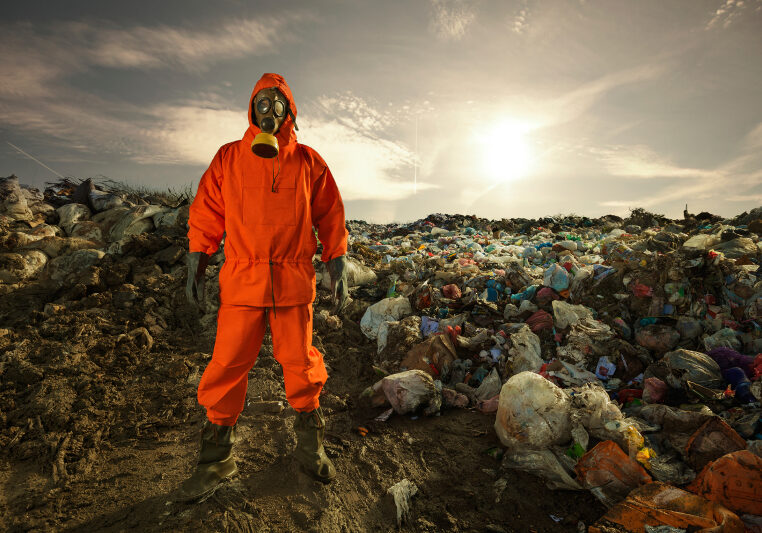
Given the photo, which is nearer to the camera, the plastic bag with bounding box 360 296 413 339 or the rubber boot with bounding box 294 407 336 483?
the rubber boot with bounding box 294 407 336 483

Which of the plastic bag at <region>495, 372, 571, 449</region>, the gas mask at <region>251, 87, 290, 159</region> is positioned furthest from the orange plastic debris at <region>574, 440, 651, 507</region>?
the gas mask at <region>251, 87, 290, 159</region>

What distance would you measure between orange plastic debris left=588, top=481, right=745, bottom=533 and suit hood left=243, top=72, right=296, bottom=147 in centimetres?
248

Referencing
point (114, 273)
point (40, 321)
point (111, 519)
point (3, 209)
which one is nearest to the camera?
point (111, 519)

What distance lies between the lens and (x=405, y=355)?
3.58 m

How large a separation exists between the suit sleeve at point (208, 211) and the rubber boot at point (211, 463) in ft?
3.22

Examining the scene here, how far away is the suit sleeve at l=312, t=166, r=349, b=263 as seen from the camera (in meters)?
2.04

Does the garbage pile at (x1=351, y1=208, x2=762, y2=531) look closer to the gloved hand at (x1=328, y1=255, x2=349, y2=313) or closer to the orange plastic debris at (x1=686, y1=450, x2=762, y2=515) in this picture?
the orange plastic debris at (x1=686, y1=450, x2=762, y2=515)

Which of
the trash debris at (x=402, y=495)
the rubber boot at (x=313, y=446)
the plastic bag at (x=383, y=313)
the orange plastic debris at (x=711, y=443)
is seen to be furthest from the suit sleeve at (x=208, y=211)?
the orange plastic debris at (x=711, y=443)

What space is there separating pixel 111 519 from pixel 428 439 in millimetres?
1798

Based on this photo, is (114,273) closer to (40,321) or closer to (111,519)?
(40,321)

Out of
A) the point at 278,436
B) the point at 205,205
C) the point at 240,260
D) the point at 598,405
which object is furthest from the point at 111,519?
the point at 598,405

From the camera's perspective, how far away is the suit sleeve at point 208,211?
1.90m

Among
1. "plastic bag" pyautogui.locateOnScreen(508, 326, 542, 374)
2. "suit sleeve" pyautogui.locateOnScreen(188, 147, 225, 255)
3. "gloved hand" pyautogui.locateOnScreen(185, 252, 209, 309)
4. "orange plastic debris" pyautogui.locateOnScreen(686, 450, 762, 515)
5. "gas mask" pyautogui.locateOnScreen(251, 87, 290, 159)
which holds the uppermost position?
"gas mask" pyautogui.locateOnScreen(251, 87, 290, 159)

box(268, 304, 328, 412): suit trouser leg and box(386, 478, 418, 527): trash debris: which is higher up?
box(268, 304, 328, 412): suit trouser leg
